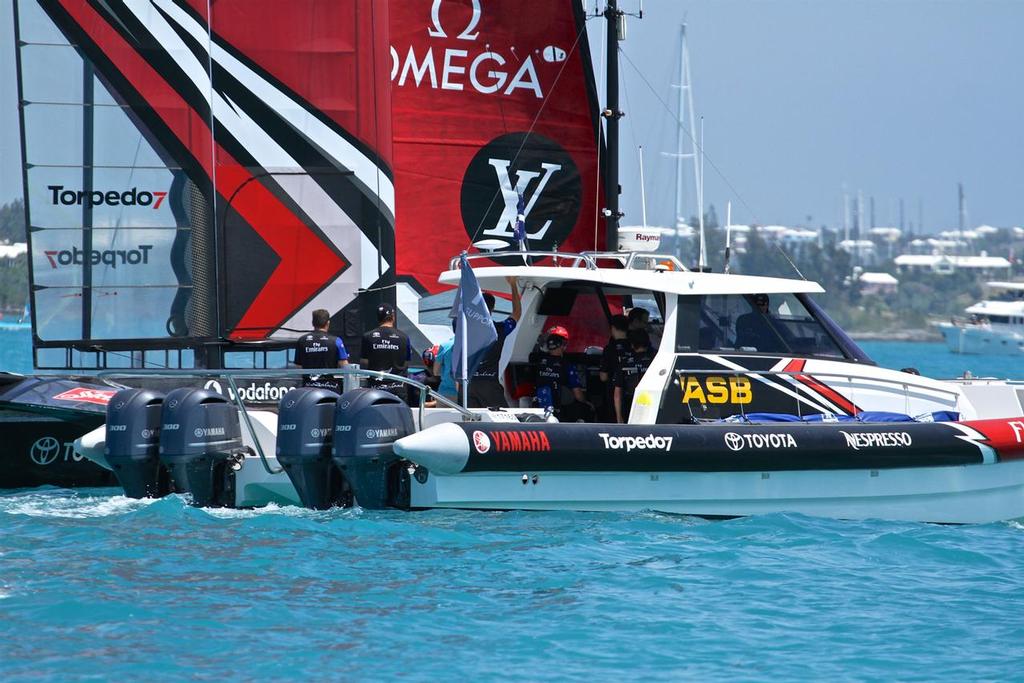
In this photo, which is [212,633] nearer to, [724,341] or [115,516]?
[115,516]

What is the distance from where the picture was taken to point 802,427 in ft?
35.9

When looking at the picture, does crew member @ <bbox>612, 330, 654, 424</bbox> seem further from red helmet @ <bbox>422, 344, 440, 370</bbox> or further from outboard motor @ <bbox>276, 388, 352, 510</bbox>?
outboard motor @ <bbox>276, 388, 352, 510</bbox>

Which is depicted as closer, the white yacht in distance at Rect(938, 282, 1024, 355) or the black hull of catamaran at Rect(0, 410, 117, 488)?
the black hull of catamaran at Rect(0, 410, 117, 488)

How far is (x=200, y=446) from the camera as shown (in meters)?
10.6

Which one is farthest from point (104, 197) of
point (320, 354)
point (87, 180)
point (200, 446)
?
point (200, 446)

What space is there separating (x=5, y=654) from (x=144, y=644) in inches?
25.8

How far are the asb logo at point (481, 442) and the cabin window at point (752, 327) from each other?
2008 millimetres

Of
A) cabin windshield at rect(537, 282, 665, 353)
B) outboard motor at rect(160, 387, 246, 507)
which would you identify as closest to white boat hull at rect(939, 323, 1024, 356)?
cabin windshield at rect(537, 282, 665, 353)

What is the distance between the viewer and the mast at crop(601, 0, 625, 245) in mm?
14906

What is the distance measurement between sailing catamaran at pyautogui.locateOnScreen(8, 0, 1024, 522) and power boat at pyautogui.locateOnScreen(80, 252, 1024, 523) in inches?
0.8

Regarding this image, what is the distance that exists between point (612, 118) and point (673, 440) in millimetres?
5387

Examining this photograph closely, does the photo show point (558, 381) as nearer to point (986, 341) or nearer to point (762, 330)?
point (762, 330)

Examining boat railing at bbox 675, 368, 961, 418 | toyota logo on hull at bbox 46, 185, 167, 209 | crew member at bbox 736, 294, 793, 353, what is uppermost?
toyota logo on hull at bbox 46, 185, 167, 209

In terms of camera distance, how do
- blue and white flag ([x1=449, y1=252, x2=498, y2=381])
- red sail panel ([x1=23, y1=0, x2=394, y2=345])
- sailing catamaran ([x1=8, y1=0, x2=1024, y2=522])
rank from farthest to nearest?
1. red sail panel ([x1=23, y1=0, x2=394, y2=345])
2. blue and white flag ([x1=449, y1=252, x2=498, y2=381])
3. sailing catamaran ([x1=8, y1=0, x2=1024, y2=522])
